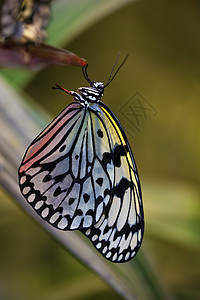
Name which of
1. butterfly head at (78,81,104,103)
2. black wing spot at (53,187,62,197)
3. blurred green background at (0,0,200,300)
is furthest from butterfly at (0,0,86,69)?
blurred green background at (0,0,200,300)

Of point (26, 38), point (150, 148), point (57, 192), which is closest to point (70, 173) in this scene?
point (57, 192)

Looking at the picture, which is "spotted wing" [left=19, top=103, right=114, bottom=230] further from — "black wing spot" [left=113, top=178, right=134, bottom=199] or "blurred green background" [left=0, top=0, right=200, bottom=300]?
"blurred green background" [left=0, top=0, right=200, bottom=300]

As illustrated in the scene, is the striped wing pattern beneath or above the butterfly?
beneath

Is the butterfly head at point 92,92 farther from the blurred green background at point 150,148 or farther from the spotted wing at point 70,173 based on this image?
the blurred green background at point 150,148

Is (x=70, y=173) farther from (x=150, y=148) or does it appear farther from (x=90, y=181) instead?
(x=150, y=148)

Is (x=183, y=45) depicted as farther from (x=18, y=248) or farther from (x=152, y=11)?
(x=18, y=248)

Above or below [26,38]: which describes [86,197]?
below
